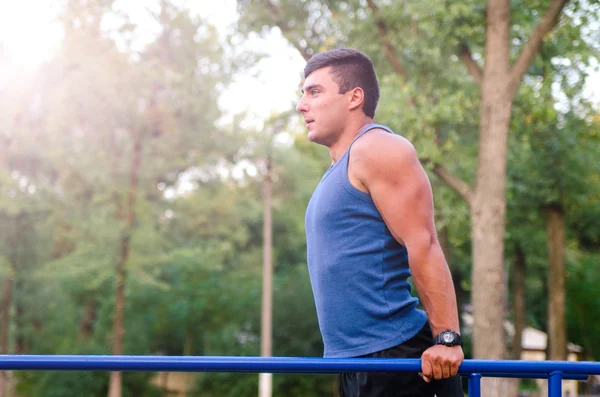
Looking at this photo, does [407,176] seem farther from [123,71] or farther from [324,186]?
[123,71]

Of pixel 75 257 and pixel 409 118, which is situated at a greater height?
pixel 409 118

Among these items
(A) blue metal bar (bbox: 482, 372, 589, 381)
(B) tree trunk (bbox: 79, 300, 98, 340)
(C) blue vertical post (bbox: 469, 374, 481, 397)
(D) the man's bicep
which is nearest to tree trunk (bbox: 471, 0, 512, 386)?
(A) blue metal bar (bbox: 482, 372, 589, 381)

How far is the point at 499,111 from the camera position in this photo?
11000mm

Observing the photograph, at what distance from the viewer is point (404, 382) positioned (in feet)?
6.64

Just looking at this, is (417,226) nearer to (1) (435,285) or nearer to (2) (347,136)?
(1) (435,285)

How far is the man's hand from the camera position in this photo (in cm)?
197

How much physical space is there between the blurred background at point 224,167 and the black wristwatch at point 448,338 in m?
8.83

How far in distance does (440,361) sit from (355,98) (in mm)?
836

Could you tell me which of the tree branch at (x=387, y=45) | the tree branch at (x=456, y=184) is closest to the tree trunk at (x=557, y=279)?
the tree branch at (x=456, y=184)

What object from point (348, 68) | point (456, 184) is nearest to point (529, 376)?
point (348, 68)

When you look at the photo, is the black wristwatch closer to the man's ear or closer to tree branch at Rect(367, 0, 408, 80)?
the man's ear

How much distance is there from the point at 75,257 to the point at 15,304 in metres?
5.52

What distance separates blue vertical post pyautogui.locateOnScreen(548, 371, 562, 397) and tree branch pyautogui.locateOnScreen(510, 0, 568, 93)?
9.64 metres

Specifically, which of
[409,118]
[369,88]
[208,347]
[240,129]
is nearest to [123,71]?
[240,129]
